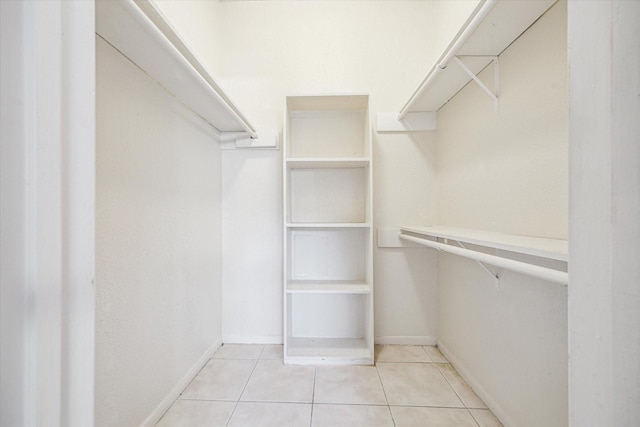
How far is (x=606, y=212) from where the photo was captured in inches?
12.4

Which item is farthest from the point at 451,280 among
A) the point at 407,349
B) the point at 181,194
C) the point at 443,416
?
the point at 181,194

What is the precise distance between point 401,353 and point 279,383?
2.49ft

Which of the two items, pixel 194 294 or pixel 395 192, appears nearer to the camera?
pixel 194 294

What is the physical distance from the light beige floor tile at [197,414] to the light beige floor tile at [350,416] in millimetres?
379

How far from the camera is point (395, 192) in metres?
1.72

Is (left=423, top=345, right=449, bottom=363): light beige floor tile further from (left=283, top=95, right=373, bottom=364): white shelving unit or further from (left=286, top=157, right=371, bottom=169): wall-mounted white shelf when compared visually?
(left=286, top=157, right=371, bottom=169): wall-mounted white shelf

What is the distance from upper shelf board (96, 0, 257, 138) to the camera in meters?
0.66

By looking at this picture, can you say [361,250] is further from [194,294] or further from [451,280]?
[194,294]

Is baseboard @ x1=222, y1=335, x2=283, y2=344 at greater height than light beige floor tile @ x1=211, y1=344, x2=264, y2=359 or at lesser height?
greater

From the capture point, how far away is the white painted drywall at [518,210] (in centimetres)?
80

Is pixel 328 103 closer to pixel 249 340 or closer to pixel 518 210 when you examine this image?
pixel 518 210

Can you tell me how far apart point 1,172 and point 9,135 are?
4 cm

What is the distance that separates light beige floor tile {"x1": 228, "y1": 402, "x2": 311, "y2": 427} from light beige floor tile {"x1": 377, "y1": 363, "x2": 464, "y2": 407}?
400mm

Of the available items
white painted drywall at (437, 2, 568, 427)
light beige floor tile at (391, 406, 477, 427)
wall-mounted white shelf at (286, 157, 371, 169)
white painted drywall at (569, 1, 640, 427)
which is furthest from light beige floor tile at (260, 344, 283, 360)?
white painted drywall at (569, 1, 640, 427)
